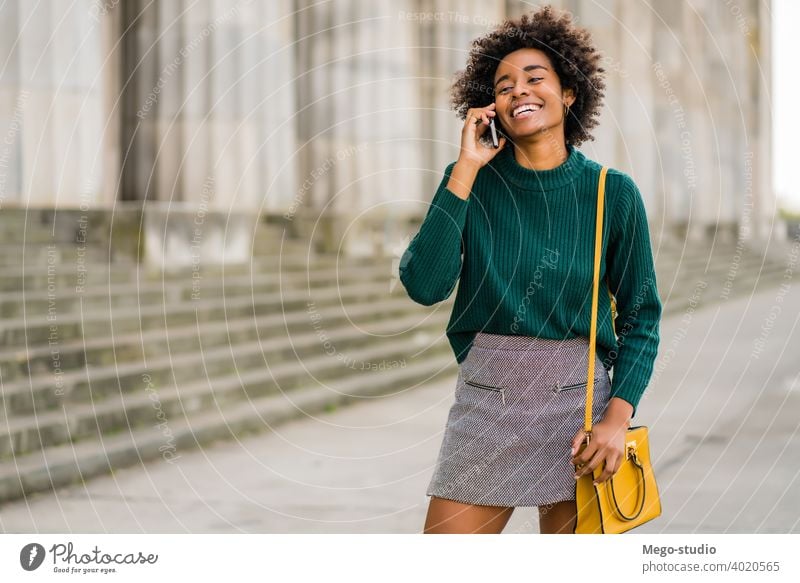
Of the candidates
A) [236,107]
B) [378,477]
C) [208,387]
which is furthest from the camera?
[236,107]

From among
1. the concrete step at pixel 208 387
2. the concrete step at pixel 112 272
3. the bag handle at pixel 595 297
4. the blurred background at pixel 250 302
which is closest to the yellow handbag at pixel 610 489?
the bag handle at pixel 595 297

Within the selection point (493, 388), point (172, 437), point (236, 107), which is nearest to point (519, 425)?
point (493, 388)

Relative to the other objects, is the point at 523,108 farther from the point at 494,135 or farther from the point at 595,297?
the point at 595,297

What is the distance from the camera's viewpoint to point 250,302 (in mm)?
9062

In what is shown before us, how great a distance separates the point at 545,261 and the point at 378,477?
3.84 m

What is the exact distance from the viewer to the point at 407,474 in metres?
6.32

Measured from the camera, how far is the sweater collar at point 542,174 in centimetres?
265

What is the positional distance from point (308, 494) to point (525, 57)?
359cm

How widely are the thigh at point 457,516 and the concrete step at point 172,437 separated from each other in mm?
3482

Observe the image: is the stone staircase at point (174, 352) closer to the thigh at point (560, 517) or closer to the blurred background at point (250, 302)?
the blurred background at point (250, 302)

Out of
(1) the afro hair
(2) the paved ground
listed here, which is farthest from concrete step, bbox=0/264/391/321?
(1) the afro hair

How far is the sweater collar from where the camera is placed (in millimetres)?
2652

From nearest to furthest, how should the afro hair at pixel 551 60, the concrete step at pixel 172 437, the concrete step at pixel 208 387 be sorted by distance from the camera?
the afro hair at pixel 551 60, the concrete step at pixel 172 437, the concrete step at pixel 208 387

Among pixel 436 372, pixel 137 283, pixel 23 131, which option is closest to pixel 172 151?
pixel 23 131
